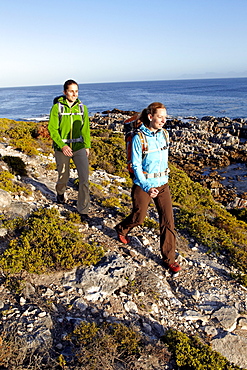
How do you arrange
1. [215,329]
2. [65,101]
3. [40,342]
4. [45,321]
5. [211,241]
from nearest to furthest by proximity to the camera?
1. [40,342]
2. [45,321]
3. [215,329]
4. [65,101]
5. [211,241]

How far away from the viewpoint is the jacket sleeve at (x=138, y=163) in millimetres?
4523

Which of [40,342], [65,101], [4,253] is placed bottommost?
[40,342]

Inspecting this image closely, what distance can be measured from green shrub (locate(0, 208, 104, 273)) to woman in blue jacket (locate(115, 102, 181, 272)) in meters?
1.11

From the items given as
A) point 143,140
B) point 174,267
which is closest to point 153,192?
point 143,140

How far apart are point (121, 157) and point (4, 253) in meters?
10.2

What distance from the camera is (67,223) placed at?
6031 millimetres

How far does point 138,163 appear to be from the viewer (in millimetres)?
4602

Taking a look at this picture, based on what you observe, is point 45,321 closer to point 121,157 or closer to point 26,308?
point 26,308

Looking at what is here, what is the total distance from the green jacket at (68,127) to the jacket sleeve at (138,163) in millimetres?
2033

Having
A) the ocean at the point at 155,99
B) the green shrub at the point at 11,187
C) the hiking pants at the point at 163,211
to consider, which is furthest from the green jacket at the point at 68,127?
the ocean at the point at 155,99

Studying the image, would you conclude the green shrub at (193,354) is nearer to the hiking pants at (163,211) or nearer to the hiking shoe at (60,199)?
the hiking pants at (163,211)

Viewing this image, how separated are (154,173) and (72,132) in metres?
2.31

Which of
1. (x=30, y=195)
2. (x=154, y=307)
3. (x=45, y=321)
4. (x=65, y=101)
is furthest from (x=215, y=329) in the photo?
(x=30, y=195)

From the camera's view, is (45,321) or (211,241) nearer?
(45,321)
